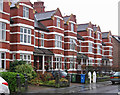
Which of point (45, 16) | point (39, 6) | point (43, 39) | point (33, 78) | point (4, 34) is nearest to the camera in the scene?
point (4, 34)

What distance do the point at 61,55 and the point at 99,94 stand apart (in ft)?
54.7

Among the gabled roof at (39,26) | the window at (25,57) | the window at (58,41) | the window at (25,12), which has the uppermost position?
the window at (25,12)

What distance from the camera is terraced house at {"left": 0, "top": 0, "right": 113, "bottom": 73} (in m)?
22.8

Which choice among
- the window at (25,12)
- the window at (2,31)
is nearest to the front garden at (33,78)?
the window at (2,31)

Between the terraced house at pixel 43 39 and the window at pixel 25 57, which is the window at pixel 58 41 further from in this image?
the window at pixel 25 57

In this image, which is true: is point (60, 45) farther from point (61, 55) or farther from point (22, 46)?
point (22, 46)

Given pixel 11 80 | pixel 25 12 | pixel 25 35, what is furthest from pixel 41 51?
pixel 11 80

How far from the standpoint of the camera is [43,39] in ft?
101

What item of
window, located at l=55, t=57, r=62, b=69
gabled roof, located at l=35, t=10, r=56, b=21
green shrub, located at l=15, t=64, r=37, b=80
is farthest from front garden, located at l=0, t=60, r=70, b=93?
gabled roof, located at l=35, t=10, r=56, b=21

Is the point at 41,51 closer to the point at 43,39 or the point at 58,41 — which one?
the point at 43,39

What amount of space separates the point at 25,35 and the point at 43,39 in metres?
5.88

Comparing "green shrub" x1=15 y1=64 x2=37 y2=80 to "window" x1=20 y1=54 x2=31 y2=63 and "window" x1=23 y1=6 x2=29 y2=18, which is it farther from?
"window" x1=23 y1=6 x2=29 y2=18

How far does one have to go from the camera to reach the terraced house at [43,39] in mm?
22828

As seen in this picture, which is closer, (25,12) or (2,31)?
(2,31)
